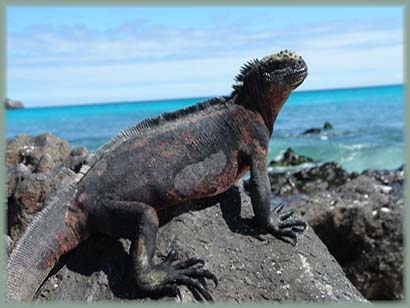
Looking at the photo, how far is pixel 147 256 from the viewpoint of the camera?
4.45 m

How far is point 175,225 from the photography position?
16.3 feet

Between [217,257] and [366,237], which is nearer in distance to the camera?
[217,257]

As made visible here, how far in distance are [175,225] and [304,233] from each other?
1.19 metres

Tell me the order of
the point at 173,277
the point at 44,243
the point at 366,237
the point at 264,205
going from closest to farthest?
the point at 173,277 → the point at 44,243 → the point at 264,205 → the point at 366,237

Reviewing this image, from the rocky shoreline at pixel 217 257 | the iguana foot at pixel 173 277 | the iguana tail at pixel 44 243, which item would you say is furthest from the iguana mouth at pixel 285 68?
the iguana tail at pixel 44 243

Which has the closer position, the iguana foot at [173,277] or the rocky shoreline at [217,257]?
the iguana foot at [173,277]

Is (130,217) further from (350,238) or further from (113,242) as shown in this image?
(350,238)

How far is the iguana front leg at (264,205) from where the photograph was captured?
5.07 meters

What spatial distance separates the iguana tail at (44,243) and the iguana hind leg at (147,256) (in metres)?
0.22

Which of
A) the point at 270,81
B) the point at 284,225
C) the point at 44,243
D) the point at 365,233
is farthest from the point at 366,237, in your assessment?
the point at 44,243

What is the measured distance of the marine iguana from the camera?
4.46 meters

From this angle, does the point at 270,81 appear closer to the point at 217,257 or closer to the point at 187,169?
the point at 187,169

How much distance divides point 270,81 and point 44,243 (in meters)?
2.38

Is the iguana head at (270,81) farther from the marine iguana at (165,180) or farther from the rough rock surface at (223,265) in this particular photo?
the rough rock surface at (223,265)
